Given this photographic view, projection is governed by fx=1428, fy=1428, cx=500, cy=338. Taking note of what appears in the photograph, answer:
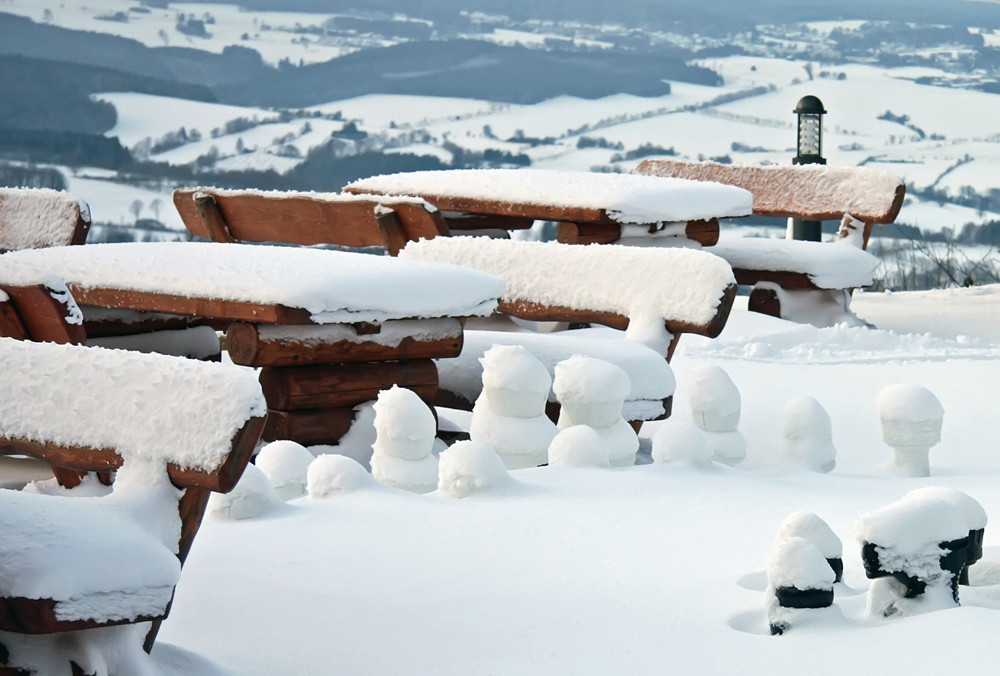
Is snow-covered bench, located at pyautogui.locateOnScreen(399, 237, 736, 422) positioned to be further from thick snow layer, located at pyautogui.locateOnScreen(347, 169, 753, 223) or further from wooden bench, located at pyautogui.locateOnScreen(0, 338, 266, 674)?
wooden bench, located at pyautogui.locateOnScreen(0, 338, 266, 674)

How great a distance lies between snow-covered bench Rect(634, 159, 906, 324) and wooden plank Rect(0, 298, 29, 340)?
5148mm

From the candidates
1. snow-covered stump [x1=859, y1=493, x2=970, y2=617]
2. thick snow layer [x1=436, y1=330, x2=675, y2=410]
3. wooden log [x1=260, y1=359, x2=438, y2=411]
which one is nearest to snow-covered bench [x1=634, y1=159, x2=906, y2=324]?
thick snow layer [x1=436, y1=330, x2=675, y2=410]

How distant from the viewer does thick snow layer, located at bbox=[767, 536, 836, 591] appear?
2.64m

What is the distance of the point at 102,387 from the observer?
2.48 meters

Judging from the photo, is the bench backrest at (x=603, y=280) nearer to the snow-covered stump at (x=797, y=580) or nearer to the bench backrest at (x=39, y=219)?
the bench backrest at (x=39, y=219)

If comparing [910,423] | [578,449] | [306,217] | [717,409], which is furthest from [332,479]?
[306,217]

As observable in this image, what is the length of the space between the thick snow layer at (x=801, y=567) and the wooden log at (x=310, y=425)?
2.63 m

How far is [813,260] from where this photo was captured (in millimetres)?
8375

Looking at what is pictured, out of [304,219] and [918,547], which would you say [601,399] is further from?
[304,219]

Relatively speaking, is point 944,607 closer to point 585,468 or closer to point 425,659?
point 425,659

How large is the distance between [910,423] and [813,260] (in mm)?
4019

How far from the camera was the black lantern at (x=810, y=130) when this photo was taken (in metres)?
11.2

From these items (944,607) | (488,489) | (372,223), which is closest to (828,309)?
(372,223)

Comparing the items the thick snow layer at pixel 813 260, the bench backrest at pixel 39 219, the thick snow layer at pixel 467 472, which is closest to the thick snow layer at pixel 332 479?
the thick snow layer at pixel 467 472
